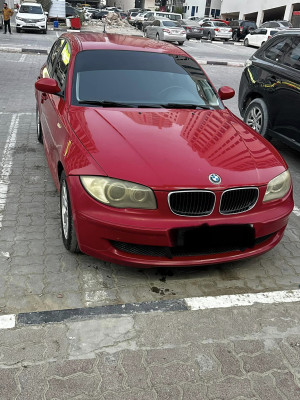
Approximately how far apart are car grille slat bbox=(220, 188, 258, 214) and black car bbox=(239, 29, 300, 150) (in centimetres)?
292

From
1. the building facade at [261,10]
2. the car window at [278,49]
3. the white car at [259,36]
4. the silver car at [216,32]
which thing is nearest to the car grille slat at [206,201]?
the car window at [278,49]

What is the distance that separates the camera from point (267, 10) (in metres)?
45.8

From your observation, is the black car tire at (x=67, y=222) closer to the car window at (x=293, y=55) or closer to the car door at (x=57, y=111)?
the car door at (x=57, y=111)

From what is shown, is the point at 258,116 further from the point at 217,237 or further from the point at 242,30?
the point at 242,30

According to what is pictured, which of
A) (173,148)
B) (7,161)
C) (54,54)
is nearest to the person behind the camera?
(173,148)

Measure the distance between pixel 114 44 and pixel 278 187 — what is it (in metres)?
2.60

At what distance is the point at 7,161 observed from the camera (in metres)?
5.48

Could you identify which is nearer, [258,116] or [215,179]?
[215,179]

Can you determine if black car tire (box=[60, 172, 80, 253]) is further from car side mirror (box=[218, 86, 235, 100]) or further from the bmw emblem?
car side mirror (box=[218, 86, 235, 100])

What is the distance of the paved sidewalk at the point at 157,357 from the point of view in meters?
2.30

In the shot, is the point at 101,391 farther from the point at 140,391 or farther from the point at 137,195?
the point at 137,195

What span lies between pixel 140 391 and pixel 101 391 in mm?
219

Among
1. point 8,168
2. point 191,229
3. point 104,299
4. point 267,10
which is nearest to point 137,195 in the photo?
point 191,229

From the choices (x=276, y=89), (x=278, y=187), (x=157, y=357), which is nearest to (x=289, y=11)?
(x=276, y=89)
